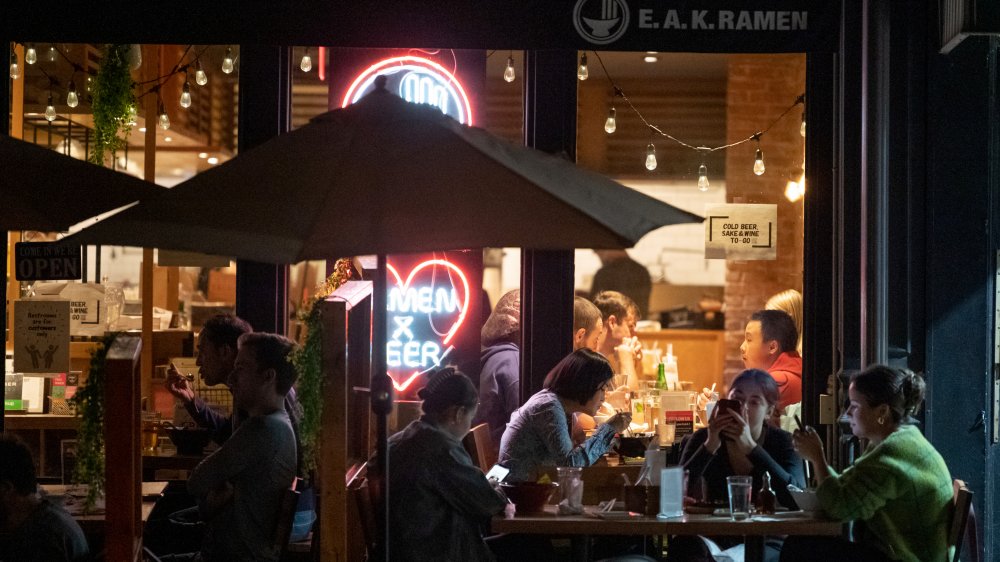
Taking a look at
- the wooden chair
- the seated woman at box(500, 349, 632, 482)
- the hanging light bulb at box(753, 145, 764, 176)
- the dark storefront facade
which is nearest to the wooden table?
the wooden chair

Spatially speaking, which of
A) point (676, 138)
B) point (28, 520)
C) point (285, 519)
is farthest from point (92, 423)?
point (676, 138)

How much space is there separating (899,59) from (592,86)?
1.68m

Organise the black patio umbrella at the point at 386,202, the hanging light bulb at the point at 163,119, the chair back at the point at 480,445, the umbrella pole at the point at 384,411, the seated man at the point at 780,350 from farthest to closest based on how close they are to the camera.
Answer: the hanging light bulb at the point at 163,119 → the seated man at the point at 780,350 → the chair back at the point at 480,445 → the umbrella pole at the point at 384,411 → the black patio umbrella at the point at 386,202

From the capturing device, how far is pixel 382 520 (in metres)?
4.50

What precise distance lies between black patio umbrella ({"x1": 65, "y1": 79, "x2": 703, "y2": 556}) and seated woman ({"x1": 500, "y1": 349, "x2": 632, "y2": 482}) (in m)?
2.19

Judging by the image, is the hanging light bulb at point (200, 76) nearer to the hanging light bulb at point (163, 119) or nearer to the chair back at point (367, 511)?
the hanging light bulb at point (163, 119)

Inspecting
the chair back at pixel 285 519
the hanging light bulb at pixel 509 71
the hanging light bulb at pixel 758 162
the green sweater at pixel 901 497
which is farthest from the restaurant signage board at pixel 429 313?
the green sweater at pixel 901 497

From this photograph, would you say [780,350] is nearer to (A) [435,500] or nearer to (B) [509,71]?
(B) [509,71]

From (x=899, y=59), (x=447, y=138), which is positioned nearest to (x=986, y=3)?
(x=899, y=59)

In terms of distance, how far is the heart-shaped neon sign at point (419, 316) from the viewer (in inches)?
275

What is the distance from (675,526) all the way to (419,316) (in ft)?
8.22

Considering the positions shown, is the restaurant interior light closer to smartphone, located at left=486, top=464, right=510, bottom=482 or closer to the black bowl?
the black bowl

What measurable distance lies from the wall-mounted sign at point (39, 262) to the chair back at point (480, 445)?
2.50 metres

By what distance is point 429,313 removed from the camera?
7.01 meters
